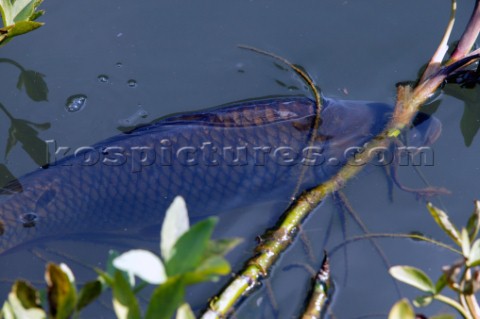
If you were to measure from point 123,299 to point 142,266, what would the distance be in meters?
0.15

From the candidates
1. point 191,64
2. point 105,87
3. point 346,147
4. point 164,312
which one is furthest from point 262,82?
point 164,312

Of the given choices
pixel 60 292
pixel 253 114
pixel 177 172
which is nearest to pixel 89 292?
pixel 60 292

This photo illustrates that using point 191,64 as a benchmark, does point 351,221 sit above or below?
below

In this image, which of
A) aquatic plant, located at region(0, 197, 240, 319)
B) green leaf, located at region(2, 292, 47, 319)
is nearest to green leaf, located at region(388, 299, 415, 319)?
aquatic plant, located at region(0, 197, 240, 319)

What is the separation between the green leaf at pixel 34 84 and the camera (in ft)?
11.1

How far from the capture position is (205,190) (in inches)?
115

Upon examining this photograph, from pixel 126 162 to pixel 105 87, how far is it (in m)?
0.67

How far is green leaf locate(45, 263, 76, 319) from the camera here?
1.46 meters

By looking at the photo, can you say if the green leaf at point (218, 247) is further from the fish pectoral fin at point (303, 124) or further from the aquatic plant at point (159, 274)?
the fish pectoral fin at point (303, 124)

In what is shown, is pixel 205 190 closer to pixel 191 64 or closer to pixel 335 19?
pixel 191 64

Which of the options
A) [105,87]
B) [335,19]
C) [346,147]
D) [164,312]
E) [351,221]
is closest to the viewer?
[164,312]

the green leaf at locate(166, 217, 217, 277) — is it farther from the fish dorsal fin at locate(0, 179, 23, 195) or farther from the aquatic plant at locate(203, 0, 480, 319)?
the fish dorsal fin at locate(0, 179, 23, 195)

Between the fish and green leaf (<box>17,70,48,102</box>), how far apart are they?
1.64 ft

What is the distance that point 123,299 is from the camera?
57.7 inches
